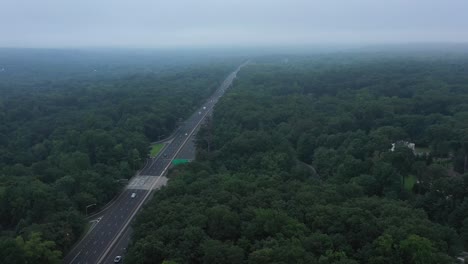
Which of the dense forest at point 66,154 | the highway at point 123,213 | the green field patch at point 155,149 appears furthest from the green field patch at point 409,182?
the green field patch at point 155,149

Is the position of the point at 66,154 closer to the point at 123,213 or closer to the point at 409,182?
the point at 123,213

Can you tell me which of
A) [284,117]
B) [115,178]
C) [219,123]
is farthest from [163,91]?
[115,178]

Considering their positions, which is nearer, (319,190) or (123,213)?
(319,190)

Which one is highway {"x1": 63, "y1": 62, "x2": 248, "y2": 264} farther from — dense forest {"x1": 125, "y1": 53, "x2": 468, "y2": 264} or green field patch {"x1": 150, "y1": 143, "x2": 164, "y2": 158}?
dense forest {"x1": 125, "y1": 53, "x2": 468, "y2": 264}

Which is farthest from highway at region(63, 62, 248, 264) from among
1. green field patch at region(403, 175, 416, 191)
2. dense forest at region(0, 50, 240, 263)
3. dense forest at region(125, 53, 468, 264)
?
green field patch at region(403, 175, 416, 191)

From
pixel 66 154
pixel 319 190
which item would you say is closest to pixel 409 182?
pixel 319 190
